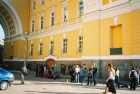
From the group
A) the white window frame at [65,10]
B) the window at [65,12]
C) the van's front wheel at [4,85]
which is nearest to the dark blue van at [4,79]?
the van's front wheel at [4,85]

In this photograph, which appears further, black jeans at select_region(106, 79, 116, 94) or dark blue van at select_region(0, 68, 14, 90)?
dark blue van at select_region(0, 68, 14, 90)

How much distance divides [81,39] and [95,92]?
716 inches

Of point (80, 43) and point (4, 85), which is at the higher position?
point (80, 43)

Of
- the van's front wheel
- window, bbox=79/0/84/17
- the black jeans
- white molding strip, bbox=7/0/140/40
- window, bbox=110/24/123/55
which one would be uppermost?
window, bbox=79/0/84/17

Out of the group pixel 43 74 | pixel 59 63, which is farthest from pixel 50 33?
pixel 43 74

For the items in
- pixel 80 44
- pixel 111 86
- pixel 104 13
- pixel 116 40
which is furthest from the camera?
pixel 80 44

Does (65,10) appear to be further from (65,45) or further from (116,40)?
(116,40)

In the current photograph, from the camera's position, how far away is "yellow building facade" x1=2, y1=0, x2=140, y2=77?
3144 centimetres

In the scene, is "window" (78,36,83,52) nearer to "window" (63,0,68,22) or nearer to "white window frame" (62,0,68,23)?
"white window frame" (62,0,68,23)

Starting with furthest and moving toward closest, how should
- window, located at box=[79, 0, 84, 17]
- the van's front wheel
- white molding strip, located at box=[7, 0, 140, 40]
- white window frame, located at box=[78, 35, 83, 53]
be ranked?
window, located at box=[79, 0, 84, 17], white window frame, located at box=[78, 35, 83, 53], white molding strip, located at box=[7, 0, 140, 40], the van's front wheel

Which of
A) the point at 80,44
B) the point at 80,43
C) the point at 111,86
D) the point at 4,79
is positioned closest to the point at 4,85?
the point at 4,79

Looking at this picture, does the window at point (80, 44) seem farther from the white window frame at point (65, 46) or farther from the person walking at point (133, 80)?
the person walking at point (133, 80)

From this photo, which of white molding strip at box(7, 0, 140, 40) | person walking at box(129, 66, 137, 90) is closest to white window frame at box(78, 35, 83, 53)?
white molding strip at box(7, 0, 140, 40)

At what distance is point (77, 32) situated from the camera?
4147 centimetres
